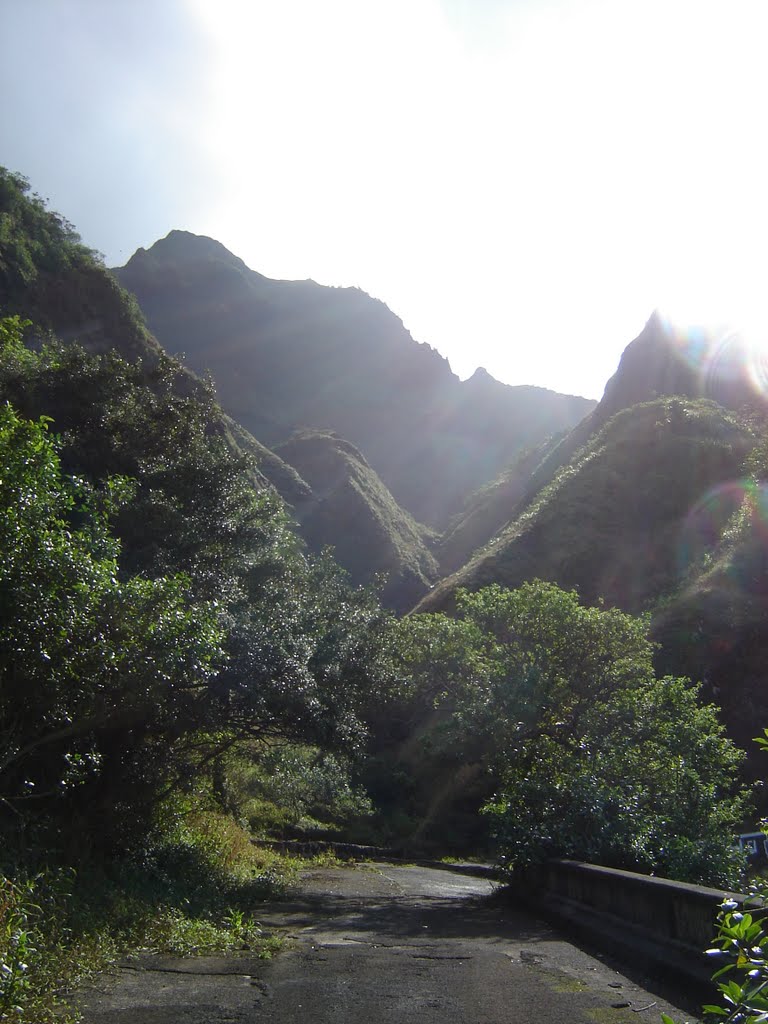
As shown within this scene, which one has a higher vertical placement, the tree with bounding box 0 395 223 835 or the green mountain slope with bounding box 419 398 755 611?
the green mountain slope with bounding box 419 398 755 611

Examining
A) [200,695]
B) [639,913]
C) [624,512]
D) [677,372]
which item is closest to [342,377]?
[677,372]

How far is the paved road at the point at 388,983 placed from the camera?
4.89 metres

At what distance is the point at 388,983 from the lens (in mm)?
5801

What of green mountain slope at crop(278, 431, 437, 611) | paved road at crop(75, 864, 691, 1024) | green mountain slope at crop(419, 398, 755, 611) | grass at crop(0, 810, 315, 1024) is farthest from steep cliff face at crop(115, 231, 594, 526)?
paved road at crop(75, 864, 691, 1024)

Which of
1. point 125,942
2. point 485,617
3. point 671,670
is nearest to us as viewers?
point 125,942

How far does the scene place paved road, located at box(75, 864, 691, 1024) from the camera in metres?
4.89

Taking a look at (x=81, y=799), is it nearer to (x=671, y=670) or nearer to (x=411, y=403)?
(x=671, y=670)

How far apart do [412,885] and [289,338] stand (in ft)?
350

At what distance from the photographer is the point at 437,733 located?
1474 cm

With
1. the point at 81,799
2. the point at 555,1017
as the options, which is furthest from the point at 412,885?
the point at 555,1017

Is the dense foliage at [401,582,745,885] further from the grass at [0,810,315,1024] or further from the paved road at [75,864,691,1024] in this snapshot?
the grass at [0,810,315,1024]

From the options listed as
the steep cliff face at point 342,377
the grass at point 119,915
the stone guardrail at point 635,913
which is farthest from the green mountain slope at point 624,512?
the steep cliff face at point 342,377

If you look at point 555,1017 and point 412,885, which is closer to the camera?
point 555,1017

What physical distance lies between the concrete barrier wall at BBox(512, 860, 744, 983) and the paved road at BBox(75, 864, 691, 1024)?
0.26 meters
